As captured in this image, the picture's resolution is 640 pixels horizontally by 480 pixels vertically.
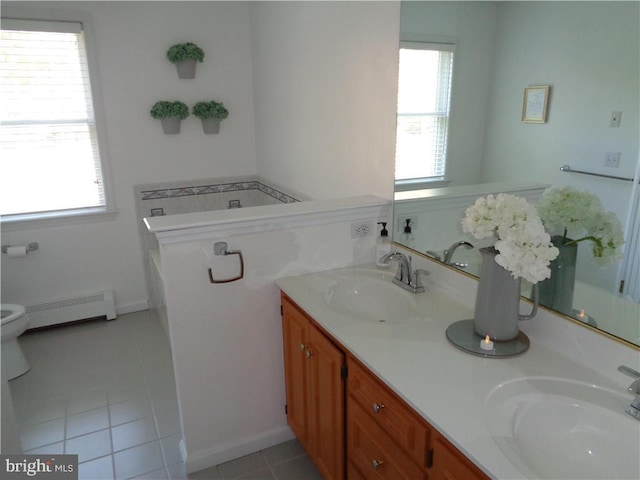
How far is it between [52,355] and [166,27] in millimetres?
2444

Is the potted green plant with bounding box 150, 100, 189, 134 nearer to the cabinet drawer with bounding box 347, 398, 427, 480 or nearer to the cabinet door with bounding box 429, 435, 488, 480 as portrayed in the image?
the cabinet drawer with bounding box 347, 398, 427, 480

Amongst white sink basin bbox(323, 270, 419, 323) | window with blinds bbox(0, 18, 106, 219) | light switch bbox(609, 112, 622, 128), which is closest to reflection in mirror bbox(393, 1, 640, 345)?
light switch bbox(609, 112, 622, 128)

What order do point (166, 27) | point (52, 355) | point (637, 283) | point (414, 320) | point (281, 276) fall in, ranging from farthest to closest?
point (166, 27), point (52, 355), point (281, 276), point (414, 320), point (637, 283)

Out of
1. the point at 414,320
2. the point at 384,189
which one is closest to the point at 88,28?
the point at 384,189

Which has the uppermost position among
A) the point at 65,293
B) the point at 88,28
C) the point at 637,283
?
the point at 88,28

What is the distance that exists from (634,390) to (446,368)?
468 mm

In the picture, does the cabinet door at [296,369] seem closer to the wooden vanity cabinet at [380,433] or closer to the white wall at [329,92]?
the wooden vanity cabinet at [380,433]

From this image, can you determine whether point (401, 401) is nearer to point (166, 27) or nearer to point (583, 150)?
point (583, 150)

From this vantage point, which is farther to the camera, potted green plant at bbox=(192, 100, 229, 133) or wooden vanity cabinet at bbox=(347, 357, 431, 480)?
potted green plant at bbox=(192, 100, 229, 133)

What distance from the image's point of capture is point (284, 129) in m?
3.30

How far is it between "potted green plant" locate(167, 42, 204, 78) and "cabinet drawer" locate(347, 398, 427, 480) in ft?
9.27

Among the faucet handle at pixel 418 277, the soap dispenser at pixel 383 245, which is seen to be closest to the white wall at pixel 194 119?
the soap dispenser at pixel 383 245

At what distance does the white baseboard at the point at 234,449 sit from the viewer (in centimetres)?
221

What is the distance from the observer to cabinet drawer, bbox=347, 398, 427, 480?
4.55 feet
